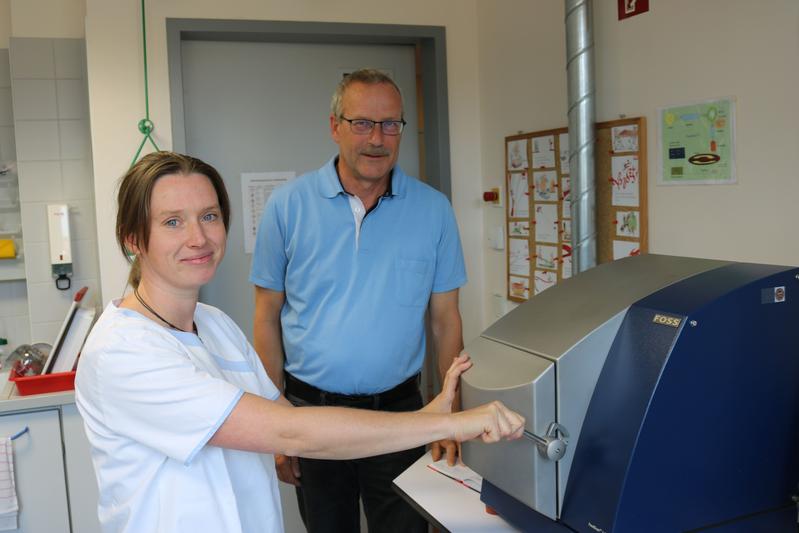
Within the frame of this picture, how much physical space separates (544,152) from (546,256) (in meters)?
0.35

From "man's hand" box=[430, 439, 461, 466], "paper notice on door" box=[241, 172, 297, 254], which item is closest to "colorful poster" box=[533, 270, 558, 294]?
"man's hand" box=[430, 439, 461, 466]

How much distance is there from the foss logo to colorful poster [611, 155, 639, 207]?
107 cm

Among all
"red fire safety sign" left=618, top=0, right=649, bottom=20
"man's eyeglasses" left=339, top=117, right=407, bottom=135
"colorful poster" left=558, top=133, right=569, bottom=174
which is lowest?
"colorful poster" left=558, top=133, right=569, bottom=174

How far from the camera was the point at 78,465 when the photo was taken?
2.59 m

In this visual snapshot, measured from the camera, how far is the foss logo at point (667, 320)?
1070 millimetres

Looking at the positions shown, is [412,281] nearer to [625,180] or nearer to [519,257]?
[625,180]

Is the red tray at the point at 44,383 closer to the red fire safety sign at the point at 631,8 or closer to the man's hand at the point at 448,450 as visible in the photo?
the man's hand at the point at 448,450

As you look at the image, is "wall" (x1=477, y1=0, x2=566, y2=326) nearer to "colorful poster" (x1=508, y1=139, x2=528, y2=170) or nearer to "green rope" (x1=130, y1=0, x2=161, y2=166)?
"colorful poster" (x1=508, y1=139, x2=528, y2=170)

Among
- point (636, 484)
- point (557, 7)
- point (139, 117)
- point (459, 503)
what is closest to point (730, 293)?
point (636, 484)

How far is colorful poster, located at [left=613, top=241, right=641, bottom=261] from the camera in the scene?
2.11 m

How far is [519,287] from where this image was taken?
2.79 m

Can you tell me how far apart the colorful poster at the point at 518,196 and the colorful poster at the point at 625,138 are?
1.78ft

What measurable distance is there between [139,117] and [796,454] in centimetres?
233

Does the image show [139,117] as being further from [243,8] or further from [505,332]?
[505,332]
